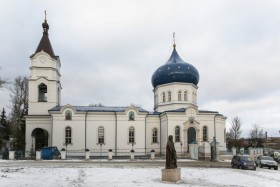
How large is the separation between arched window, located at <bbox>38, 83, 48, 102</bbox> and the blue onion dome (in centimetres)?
1395

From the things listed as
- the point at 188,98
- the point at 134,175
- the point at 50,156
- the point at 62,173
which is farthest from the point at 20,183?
the point at 188,98

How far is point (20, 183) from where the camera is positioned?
16016 millimetres

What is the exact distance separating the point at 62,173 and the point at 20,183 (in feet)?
13.9

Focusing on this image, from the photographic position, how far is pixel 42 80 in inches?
1585

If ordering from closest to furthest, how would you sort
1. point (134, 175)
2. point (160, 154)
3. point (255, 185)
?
point (255, 185) → point (134, 175) → point (160, 154)

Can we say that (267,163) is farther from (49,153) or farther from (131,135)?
(49,153)

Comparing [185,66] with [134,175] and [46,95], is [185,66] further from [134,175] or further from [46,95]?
[134,175]

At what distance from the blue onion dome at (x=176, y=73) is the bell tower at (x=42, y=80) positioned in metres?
13.1

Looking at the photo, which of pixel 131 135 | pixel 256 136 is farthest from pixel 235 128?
pixel 131 135

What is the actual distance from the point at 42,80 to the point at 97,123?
7.83 metres

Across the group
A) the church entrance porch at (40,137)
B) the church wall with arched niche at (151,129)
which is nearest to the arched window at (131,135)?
the church wall with arched niche at (151,129)

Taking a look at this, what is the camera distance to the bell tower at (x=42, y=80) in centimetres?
4022

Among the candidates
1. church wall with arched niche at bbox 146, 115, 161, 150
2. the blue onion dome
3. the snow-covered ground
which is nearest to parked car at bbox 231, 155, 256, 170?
the snow-covered ground

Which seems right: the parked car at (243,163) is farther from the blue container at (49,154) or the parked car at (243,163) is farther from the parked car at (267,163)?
the blue container at (49,154)
